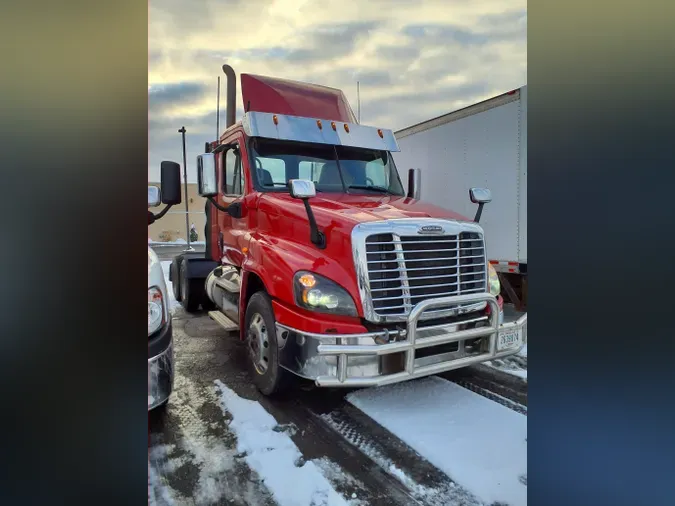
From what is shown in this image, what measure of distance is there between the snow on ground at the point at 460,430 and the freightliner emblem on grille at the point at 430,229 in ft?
5.07

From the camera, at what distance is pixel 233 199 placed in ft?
17.1

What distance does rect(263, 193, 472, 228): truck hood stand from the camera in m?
3.62

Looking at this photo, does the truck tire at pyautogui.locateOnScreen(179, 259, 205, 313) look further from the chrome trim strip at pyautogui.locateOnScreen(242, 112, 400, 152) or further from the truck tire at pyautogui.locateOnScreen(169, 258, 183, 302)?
the chrome trim strip at pyautogui.locateOnScreen(242, 112, 400, 152)

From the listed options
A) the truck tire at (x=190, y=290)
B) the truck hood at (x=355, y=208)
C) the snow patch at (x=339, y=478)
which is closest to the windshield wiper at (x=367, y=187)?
the truck hood at (x=355, y=208)

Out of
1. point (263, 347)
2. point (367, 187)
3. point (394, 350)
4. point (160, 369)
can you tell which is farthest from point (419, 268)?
point (160, 369)

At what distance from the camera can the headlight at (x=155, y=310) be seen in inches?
109

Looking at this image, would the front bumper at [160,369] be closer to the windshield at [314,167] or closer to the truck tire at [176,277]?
the windshield at [314,167]

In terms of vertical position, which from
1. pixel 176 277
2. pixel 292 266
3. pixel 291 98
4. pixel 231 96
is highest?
pixel 231 96

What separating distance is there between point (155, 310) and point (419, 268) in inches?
80.3

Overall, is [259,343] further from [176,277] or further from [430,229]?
[176,277]

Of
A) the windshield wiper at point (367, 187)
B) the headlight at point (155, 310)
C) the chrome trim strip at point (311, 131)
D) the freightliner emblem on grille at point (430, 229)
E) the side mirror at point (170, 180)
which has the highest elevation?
the chrome trim strip at point (311, 131)

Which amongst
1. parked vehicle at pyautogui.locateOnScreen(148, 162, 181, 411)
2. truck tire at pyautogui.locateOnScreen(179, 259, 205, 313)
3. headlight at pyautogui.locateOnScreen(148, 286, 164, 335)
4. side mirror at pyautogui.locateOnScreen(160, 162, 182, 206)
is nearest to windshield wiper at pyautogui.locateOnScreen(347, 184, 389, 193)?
side mirror at pyautogui.locateOnScreen(160, 162, 182, 206)
